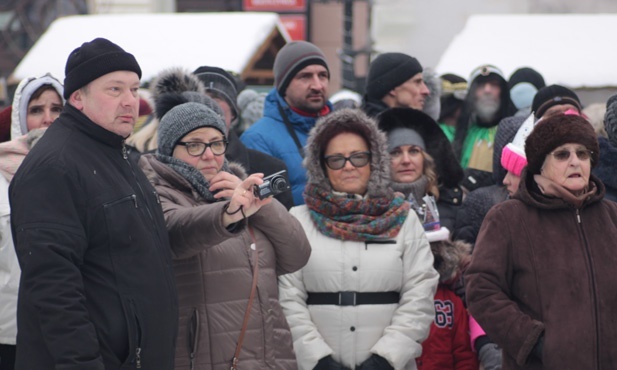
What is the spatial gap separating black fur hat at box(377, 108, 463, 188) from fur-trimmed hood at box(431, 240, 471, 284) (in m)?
0.50

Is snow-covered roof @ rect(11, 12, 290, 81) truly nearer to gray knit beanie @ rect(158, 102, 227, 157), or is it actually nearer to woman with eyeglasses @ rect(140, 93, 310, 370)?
gray knit beanie @ rect(158, 102, 227, 157)

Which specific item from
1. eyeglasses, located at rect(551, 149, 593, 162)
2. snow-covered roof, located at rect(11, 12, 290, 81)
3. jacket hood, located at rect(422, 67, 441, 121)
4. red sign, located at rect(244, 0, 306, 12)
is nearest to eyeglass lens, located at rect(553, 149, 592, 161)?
eyeglasses, located at rect(551, 149, 593, 162)

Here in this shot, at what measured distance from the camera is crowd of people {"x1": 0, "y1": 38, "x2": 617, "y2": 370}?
3.32m

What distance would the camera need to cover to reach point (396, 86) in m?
5.99

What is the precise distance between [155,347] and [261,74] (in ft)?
31.2

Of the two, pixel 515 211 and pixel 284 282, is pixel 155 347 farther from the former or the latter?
pixel 515 211

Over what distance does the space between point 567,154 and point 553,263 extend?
499 millimetres

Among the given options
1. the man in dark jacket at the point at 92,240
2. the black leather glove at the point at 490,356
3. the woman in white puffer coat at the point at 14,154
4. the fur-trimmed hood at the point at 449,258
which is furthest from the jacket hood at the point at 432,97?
the man in dark jacket at the point at 92,240

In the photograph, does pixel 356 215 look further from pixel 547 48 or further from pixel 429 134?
pixel 547 48

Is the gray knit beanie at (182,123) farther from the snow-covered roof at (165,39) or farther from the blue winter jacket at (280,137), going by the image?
the snow-covered roof at (165,39)

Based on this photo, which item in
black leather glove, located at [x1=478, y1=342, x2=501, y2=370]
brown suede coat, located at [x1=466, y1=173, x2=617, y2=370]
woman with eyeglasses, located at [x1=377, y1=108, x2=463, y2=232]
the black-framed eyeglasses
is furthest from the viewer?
woman with eyeglasses, located at [x1=377, y1=108, x2=463, y2=232]

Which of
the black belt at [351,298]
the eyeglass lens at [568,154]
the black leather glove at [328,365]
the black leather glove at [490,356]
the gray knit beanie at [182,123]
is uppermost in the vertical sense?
the gray knit beanie at [182,123]

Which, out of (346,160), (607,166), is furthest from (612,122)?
(346,160)

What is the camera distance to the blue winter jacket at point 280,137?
5.62 metres
